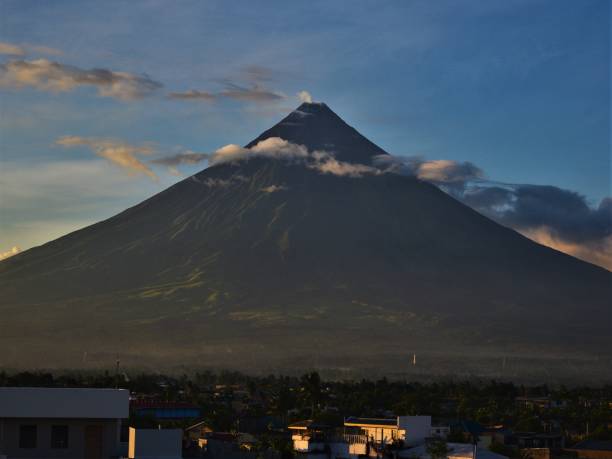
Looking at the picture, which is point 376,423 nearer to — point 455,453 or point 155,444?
point 455,453

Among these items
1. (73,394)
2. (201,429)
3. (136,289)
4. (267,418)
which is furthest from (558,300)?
(73,394)

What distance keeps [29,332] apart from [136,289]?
14.2m

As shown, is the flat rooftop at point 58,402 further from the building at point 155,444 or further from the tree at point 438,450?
the tree at point 438,450

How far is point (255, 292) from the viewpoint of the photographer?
18238 cm

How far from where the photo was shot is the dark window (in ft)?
98.0

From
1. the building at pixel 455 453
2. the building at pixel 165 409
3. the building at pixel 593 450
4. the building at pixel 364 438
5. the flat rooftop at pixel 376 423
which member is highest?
the building at pixel 165 409

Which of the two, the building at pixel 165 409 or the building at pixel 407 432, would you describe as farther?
the building at pixel 165 409

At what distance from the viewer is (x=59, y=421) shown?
29859 mm

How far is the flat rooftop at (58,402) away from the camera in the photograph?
2956 centimetres

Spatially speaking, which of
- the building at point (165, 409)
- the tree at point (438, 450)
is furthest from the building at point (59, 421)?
the building at point (165, 409)

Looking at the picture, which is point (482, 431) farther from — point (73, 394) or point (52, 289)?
point (52, 289)

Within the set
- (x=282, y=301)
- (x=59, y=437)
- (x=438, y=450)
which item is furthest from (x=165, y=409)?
(x=282, y=301)

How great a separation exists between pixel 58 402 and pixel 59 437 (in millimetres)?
750

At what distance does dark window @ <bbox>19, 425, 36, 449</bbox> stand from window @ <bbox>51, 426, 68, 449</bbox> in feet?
1.20
